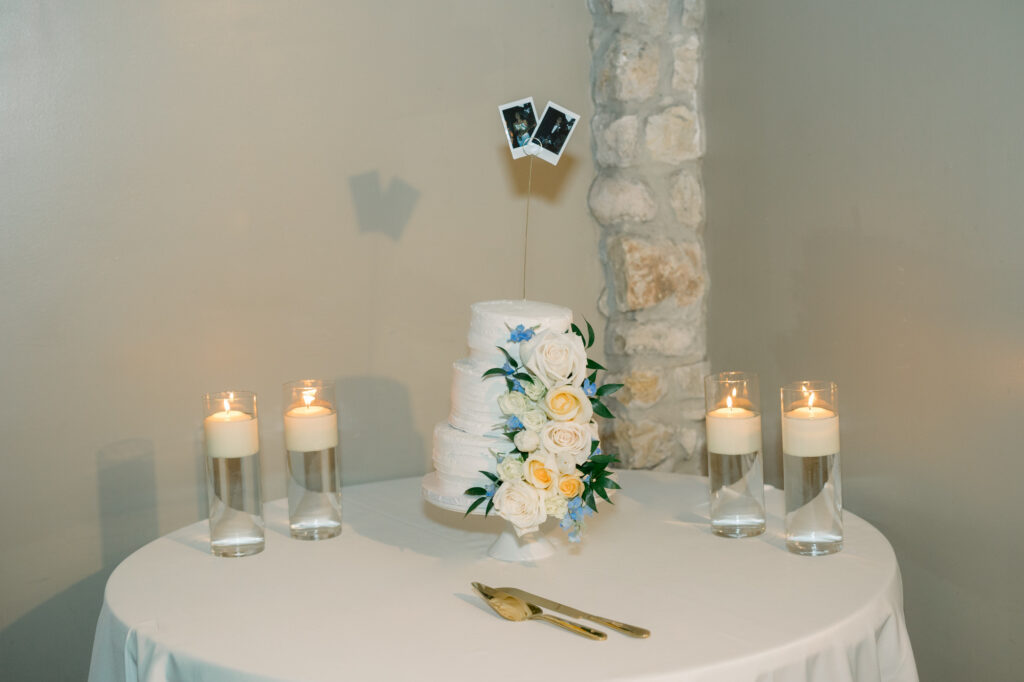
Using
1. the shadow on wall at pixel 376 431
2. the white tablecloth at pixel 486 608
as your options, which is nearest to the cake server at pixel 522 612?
the white tablecloth at pixel 486 608

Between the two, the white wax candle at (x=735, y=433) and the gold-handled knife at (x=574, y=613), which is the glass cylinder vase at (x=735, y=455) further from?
the gold-handled knife at (x=574, y=613)

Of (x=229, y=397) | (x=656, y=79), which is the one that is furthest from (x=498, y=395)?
(x=656, y=79)

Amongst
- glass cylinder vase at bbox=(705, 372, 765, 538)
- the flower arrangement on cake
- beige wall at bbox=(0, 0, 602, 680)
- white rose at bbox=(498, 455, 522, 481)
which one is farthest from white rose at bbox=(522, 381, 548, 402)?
beige wall at bbox=(0, 0, 602, 680)

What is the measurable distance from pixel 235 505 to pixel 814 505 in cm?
102

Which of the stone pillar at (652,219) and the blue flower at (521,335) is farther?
the stone pillar at (652,219)

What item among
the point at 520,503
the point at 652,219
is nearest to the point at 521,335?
the point at 520,503

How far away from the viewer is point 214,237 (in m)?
1.97

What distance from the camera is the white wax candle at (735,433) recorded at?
1.63 metres

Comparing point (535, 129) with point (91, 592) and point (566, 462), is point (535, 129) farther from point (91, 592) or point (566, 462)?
point (91, 592)

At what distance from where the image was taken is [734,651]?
122 centimetres

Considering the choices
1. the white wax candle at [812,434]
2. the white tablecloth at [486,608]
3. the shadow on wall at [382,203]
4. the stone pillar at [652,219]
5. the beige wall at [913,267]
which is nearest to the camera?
the white tablecloth at [486,608]

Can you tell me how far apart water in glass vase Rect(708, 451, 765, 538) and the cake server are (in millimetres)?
481

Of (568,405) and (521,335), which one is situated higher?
(521,335)

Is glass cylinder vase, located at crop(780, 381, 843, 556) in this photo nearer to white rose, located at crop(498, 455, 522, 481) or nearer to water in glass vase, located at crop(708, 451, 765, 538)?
water in glass vase, located at crop(708, 451, 765, 538)
